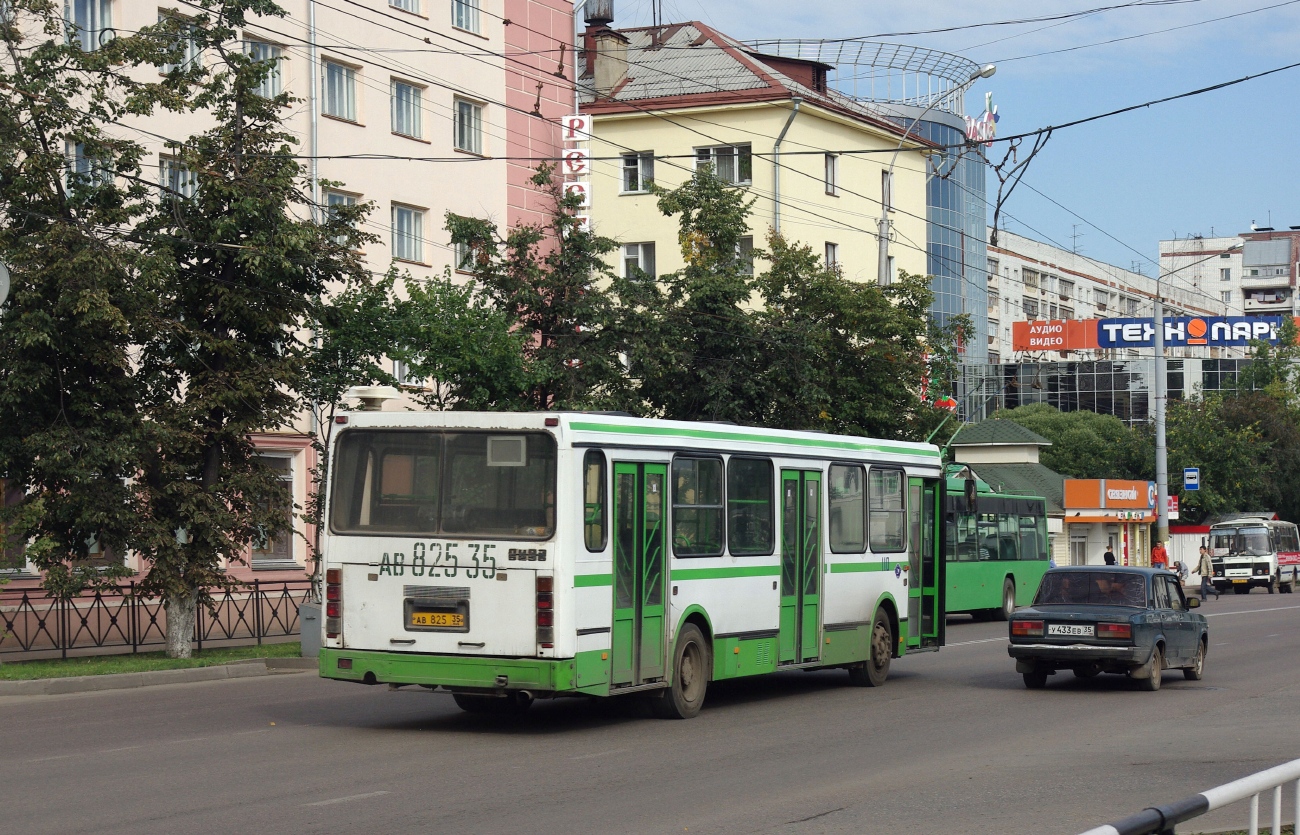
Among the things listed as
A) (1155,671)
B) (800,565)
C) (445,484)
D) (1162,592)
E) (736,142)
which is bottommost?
(1155,671)

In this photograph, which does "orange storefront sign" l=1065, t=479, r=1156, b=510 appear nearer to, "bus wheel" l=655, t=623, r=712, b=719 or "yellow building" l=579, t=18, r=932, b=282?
"yellow building" l=579, t=18, r=932, b=282

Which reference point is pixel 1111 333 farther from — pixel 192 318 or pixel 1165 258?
pixel 1165 258

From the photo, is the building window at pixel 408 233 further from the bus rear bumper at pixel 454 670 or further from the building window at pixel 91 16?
the bus rear bumper at pixel 454 670

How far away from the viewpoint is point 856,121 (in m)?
57.9

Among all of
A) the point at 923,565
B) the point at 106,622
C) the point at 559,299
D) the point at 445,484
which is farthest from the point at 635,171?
the point at 445,484

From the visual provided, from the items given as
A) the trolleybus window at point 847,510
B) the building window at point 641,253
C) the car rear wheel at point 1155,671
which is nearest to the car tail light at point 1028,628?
the car rear wheel at point 1155,671

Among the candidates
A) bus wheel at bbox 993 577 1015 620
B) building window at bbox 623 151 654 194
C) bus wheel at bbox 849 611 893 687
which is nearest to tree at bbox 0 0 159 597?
bus wheel at bbox 849 611 893 687

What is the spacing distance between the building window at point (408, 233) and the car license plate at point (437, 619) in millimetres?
26598

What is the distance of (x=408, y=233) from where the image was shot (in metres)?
40.0

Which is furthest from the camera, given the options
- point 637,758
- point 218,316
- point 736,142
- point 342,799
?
point 736,142

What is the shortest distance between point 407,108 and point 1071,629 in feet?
86.8

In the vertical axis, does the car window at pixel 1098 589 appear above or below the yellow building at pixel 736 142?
below

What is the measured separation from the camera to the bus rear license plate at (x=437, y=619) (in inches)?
527

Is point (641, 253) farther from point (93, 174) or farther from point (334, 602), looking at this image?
point (334, 602)
